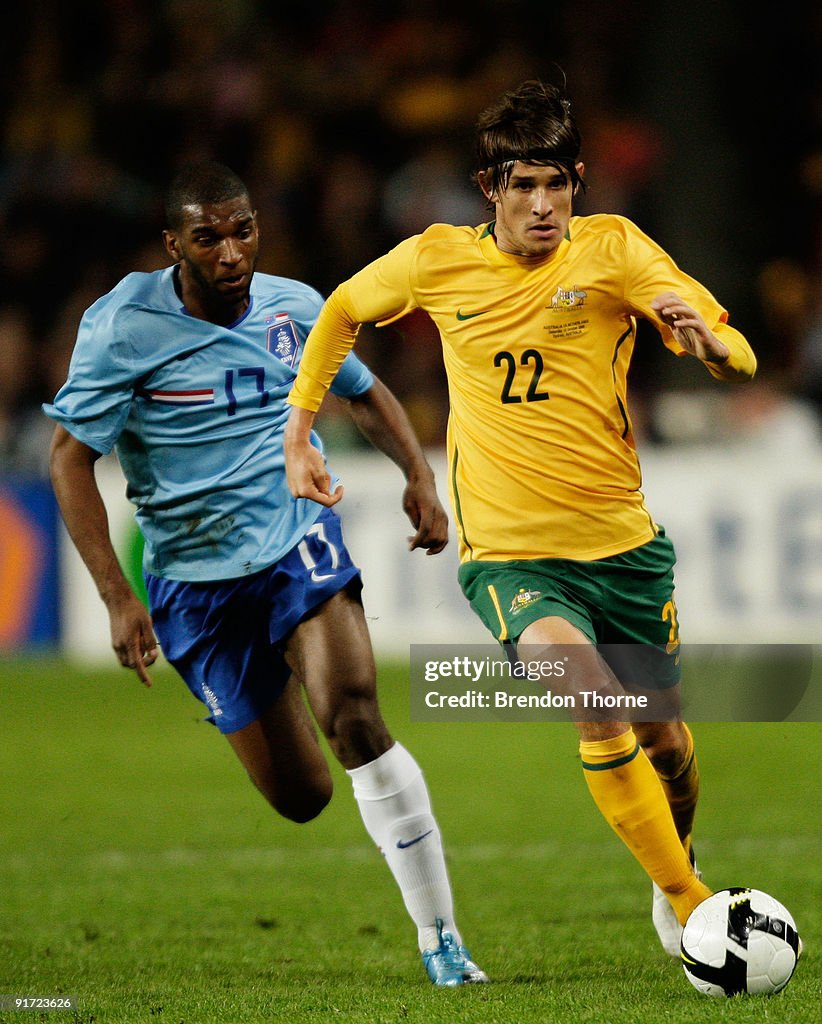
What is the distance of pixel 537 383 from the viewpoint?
14.9ft

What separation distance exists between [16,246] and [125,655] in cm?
791

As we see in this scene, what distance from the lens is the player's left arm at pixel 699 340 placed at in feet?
13.0

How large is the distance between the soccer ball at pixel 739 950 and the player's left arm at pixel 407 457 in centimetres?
145

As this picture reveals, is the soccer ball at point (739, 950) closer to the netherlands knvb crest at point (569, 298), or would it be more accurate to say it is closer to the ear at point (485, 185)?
the netherlands knvb crest at point (569, 298)

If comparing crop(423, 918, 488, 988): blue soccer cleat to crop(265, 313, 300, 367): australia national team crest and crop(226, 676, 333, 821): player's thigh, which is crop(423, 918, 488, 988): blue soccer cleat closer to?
crop(226, 676, 333, 821): player's thigh

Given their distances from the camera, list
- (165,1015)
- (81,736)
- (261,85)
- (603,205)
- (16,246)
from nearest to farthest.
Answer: (165,1015) < (81,736) < (603,205) < (16,246) < (261,85)

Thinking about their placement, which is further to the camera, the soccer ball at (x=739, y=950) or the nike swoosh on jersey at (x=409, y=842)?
the nike swoosh on jersey at (x=409, y=842)

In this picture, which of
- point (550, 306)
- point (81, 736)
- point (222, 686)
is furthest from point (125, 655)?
point (81, 736)

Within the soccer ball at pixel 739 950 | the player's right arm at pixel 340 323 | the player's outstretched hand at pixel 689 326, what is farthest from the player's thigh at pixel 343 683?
the player's outstretched hand at pixel 689 326

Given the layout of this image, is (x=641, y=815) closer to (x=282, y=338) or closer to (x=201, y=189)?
(x=282, y=338)

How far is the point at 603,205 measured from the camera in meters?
10.3

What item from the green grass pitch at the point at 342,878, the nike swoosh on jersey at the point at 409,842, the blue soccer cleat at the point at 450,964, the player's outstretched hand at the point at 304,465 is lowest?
the green grass pitch at the point at 342,878

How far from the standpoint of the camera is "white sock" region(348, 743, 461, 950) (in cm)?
465

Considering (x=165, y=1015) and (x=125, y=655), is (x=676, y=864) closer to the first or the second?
(x=165, y=1015)
